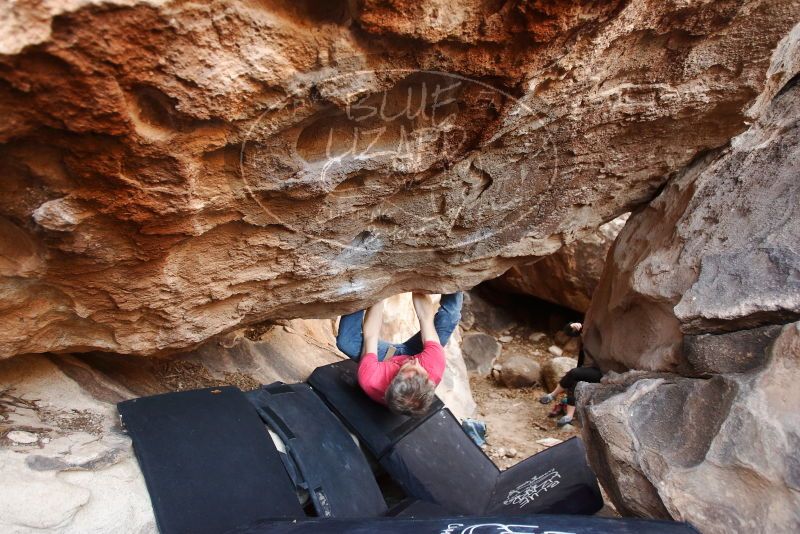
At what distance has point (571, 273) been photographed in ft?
17.4

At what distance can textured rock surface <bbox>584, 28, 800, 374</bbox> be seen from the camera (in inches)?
69.4

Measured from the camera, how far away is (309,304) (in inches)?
93.2

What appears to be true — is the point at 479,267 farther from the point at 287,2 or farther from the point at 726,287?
the point at 287,2

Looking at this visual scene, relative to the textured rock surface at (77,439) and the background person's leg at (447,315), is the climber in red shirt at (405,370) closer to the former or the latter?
the background person's leg at (447,315)

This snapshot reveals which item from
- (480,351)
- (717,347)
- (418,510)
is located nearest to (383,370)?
(418,510)

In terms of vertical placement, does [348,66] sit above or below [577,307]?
above

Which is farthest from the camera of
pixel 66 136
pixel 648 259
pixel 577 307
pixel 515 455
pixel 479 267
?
pixel 577 307

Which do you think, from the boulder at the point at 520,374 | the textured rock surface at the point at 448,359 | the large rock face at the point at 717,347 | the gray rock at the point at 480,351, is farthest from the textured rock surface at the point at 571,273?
the large rock face at the point at 717,347

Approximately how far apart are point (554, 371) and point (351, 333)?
2.39 m

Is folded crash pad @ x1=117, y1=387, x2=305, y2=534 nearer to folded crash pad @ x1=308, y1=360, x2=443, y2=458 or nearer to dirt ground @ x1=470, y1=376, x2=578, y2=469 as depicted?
folded crash pad @ x1=308, y1=360, x2=443, y2=458

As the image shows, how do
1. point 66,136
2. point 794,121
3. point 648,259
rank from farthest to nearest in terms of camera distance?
point 648,259
point 794,121
point 66,136

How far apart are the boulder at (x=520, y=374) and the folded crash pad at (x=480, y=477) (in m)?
1.99

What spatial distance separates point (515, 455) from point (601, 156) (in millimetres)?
2088

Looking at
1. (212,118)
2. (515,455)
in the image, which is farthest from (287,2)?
(515,455)
